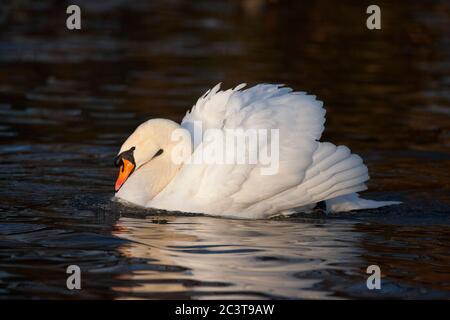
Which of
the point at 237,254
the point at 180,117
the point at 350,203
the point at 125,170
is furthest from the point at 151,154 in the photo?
the point at 180,117

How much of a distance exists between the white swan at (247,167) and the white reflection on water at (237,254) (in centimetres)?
22

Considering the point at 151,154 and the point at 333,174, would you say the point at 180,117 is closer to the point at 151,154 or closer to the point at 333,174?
the point at 151,154

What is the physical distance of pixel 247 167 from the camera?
33.3 ft

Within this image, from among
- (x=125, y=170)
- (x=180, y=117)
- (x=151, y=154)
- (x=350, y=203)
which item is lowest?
(x=350, y=203)

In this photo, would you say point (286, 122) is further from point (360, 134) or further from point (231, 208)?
point (360, 134)

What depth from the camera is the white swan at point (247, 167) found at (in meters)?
10.1

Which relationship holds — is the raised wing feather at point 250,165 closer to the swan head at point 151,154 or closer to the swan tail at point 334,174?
the swan tail at point 334,174

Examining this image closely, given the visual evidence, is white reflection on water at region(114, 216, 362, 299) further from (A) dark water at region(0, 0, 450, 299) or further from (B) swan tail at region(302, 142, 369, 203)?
(B) swan tail at region(302, 142, 369, 203)

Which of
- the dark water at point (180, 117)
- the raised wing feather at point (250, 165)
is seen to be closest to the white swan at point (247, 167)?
the raised wing feather at point (250, 165)

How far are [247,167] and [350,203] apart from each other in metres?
1.23

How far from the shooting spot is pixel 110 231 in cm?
984

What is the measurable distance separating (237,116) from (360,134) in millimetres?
4795

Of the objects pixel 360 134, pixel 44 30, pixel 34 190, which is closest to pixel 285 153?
pixel 34 190

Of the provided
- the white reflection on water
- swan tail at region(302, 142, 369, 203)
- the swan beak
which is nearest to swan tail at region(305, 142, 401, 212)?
swan tail at region(302, 142, 369, 203)
